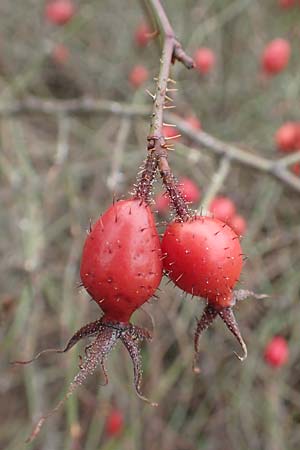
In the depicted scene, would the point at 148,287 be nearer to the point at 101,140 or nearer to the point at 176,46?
the point at 176,46

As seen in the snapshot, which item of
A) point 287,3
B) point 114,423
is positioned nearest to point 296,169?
point 114,423

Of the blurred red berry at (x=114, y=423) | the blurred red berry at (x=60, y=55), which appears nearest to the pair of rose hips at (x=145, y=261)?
the blurred red berry at (x=114, y=423)

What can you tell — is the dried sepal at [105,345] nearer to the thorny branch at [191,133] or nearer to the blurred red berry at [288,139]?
the thorny branch at [191,133]

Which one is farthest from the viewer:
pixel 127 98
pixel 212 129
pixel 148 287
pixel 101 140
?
pixel 127 98

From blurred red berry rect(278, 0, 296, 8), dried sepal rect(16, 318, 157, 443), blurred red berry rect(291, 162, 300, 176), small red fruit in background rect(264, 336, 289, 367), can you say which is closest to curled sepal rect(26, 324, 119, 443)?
dried sepal rect(16, 318, 157, 443)

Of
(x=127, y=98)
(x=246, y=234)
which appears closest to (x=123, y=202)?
(x=246, y=234)

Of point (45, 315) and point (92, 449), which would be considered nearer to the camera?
point (92, 449)
